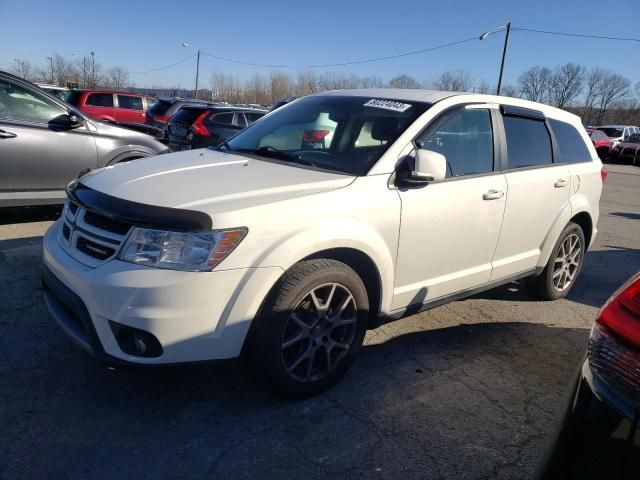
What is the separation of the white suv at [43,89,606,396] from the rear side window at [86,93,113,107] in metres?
16.0

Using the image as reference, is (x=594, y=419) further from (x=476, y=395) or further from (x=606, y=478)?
(x=476, y=395)

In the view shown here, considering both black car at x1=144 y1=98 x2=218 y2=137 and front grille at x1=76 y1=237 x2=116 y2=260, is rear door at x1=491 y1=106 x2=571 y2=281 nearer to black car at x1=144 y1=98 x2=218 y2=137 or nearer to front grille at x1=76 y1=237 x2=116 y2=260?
front grille at x1=76 y1=237 x2=116 y2=260

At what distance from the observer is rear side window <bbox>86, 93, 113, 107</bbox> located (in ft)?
58.3

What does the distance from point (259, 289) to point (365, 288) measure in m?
0.78

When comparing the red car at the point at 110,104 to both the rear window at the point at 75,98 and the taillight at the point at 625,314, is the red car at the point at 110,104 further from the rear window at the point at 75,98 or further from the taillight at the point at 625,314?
the taillight at the point at 625,314

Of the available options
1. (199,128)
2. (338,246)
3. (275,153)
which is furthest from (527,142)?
(199,128)

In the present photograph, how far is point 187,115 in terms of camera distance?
11.1 metres

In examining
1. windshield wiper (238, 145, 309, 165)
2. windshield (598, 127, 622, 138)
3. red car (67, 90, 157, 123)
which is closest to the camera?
windshield wiper (238, 145, 309, 165)

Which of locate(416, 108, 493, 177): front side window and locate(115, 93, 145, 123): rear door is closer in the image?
locate(416, 108, 493, 177): front side window

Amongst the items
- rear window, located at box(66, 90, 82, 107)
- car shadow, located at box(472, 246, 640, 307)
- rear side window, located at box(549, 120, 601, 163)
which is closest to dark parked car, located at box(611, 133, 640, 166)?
car shadow, located at box(472, 246, 640, 307)

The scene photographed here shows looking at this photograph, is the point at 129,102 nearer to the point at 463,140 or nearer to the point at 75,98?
the point at 75,98

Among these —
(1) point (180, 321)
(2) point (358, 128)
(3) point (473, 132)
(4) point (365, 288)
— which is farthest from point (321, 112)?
(1) point (180, 321)

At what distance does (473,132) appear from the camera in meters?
3.65

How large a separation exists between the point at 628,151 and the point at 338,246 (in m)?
28.6
